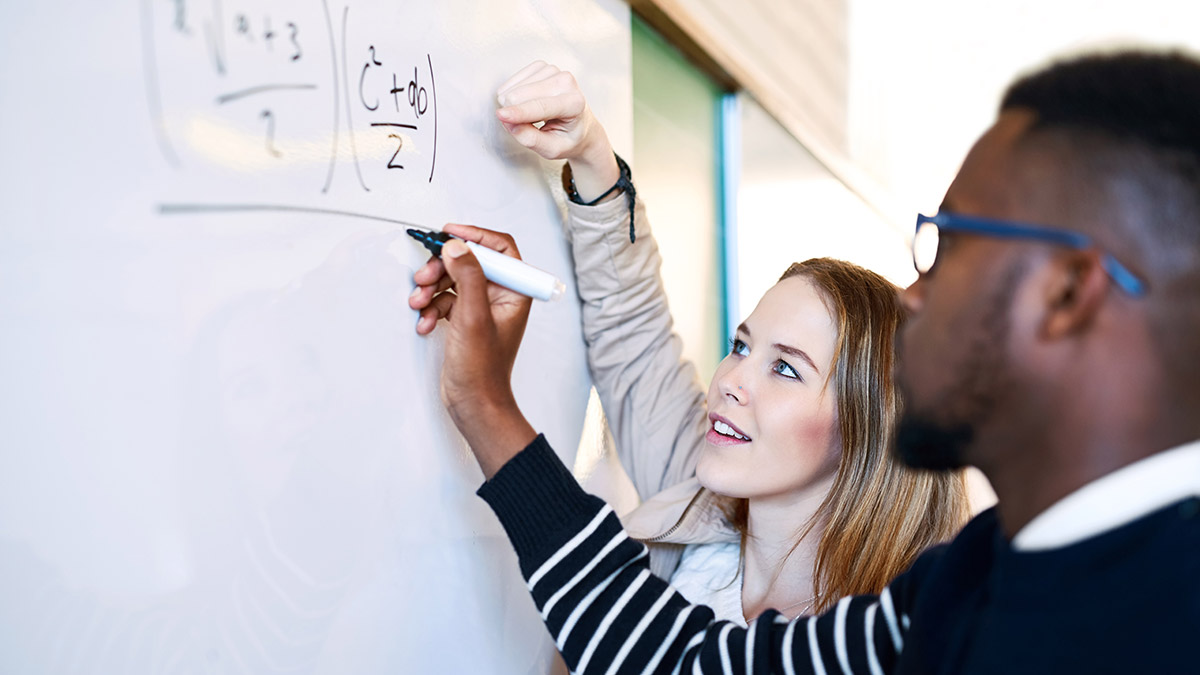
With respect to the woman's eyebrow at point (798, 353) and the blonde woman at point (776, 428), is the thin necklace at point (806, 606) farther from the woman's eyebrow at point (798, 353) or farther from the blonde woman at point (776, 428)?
the woman's eyebrow at point (798, 353)

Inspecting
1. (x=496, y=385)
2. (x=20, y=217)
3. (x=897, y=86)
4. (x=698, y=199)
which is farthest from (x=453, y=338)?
(x=897, y=86)

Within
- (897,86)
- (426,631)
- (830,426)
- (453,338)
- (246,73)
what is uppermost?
(897,86)

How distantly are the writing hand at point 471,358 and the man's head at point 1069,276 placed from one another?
0.34m

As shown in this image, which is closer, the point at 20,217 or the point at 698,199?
the point at 20,217

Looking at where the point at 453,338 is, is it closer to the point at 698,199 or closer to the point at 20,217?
the point at 20,217

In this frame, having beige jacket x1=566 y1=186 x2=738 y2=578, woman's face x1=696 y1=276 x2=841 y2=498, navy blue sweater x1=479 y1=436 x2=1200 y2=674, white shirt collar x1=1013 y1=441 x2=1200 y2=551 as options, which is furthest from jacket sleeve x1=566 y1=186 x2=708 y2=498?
white shirt collar x1=1013 y1=441 x2=1200 y2=551

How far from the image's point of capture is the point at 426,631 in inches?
28.5

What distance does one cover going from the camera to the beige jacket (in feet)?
3.29

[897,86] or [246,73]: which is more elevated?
[897,86]

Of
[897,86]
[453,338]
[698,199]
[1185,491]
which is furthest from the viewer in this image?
[897,86]

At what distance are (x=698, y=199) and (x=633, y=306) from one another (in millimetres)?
580

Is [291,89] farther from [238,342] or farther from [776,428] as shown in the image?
[776,428]

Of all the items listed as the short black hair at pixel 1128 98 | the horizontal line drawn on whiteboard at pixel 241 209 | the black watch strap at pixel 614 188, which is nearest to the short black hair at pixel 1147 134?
the short black hair at pixel 1128 98

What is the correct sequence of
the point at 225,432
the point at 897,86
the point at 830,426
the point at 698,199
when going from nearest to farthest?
the point at 225,432 < the point at 830,426 < the point at 698,199 < the point at 897,86
